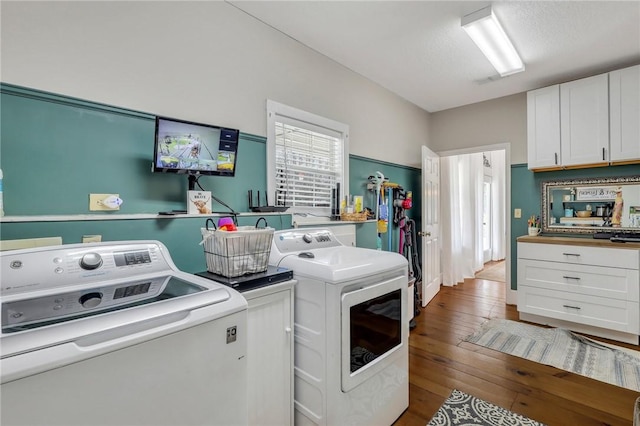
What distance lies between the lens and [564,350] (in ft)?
8.61

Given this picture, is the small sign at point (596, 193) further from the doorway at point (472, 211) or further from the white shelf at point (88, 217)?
the white shelf at point (88, 217)

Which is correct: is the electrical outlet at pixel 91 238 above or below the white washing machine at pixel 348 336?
above

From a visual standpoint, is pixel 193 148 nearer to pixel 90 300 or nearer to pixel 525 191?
pixel 90 300

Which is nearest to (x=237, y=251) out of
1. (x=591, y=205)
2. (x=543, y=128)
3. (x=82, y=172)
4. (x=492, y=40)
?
(x=82, y=172)

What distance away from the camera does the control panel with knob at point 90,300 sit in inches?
37.3

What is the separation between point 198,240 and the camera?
1735 millimetres

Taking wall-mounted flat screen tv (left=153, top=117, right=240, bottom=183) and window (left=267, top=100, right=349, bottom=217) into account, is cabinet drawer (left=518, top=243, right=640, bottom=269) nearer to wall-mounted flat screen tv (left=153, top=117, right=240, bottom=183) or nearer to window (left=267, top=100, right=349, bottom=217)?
window (left=267, top=100, right=349, bottom=217)

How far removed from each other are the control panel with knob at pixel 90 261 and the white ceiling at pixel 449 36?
1.82m

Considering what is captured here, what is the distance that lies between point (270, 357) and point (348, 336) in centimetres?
40

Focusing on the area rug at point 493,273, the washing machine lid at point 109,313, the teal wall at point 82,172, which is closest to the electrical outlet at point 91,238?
the teal wall at point 82,172

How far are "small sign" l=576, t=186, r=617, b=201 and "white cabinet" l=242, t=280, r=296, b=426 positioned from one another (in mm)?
3683

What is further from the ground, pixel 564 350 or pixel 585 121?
pixel 585 121

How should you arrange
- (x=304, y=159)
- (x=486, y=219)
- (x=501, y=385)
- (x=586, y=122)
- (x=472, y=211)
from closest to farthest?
1. (x=501, y=385)
2. (x=304, y=159)
3. (x=586, y=122)
4. (x=472, y=211)
5. (x=486, y=219)

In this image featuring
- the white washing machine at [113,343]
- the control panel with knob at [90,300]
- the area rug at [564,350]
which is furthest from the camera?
the area rug at [564,350]
